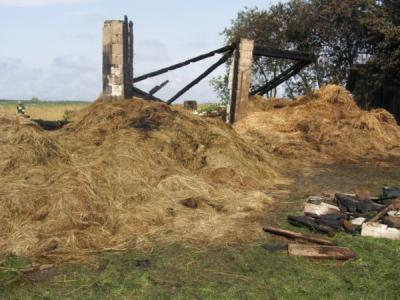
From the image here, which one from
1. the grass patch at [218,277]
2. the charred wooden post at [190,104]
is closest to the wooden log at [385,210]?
the grass patch at [218,277]

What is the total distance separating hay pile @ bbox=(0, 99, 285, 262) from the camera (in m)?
5.65

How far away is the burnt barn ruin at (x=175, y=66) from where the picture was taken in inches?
438

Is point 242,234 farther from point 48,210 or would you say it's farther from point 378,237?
point 48,210

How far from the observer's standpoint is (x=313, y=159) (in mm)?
12227

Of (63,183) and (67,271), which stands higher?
(63,183)

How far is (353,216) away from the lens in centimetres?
684

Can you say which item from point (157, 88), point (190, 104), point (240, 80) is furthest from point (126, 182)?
point (190, 104)

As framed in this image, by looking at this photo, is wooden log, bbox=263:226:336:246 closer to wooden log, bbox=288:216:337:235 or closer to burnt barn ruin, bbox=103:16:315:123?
wooden log, bbox=288:216:337:235

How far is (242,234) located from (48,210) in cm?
246

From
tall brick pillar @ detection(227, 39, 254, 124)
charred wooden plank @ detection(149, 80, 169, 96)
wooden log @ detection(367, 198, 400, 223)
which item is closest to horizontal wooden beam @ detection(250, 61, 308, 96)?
tall brick pillar @ detection(227, 39, 254, 124)

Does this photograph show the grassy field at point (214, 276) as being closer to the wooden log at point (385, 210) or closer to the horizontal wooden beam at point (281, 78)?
the wooden log at point (385, 210)

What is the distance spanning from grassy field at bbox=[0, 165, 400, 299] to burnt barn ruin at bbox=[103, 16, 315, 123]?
6.85 meters

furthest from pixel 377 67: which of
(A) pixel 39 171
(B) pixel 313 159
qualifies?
(A) pixel 39 171

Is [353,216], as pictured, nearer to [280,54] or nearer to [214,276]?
[214,276]
